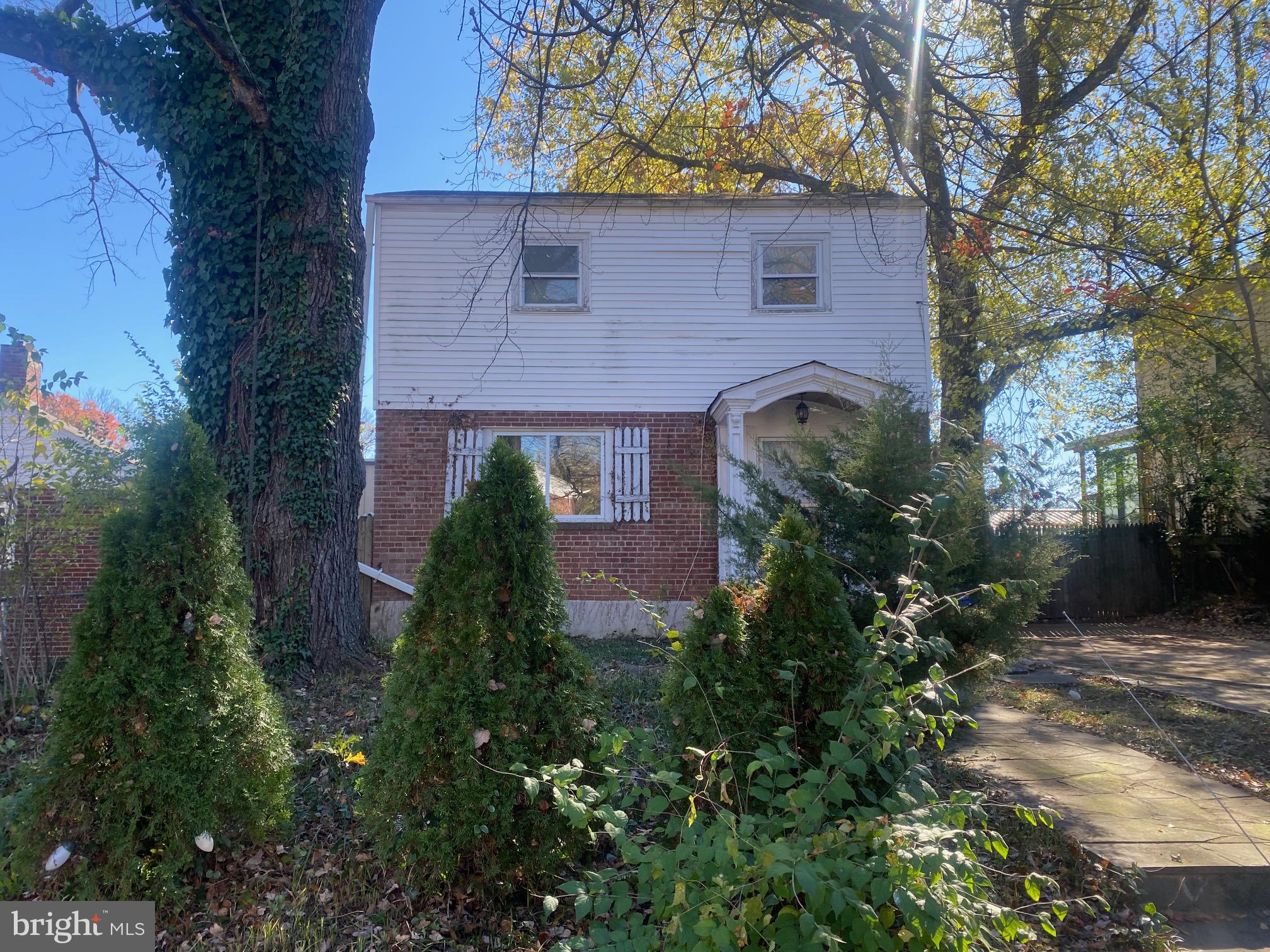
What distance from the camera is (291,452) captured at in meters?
5.84

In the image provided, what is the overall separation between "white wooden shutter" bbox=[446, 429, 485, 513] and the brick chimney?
16.3 feet

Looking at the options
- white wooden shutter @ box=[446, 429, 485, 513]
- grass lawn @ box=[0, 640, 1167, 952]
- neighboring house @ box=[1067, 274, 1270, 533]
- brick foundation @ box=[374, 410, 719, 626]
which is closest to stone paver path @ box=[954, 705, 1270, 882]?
grass lawn @ box=[0, 640, 1167, 952]

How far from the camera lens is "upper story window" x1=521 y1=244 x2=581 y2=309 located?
1098 cm

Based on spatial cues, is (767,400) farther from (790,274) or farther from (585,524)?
(585,524)

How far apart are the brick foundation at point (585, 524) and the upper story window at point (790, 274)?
2.07 m

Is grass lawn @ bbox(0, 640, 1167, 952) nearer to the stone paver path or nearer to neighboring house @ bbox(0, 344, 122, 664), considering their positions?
the stone paver path

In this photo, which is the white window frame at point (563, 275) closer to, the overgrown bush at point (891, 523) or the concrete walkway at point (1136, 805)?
the overgrown bush at point (891, 523)

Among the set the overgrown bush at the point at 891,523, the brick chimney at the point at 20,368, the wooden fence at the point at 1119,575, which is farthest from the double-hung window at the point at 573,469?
the wooden fence at the point at 1119,575

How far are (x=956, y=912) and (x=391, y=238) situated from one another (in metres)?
10.7

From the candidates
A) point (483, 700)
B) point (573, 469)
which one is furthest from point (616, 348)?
point (483, 700)

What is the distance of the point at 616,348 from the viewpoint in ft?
35.8

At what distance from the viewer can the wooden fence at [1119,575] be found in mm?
14531

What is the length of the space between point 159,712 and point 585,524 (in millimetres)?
7741

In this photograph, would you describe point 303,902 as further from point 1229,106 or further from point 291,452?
point 1229,106
